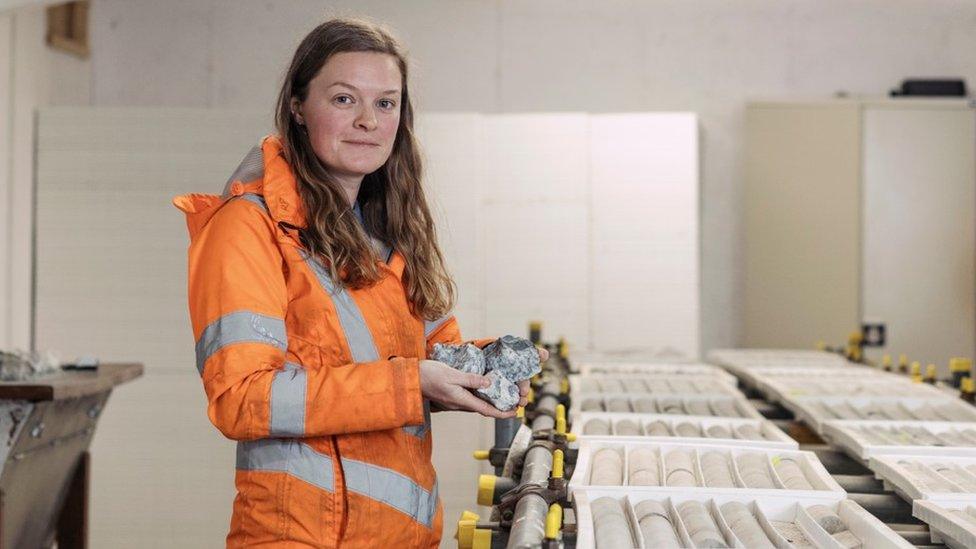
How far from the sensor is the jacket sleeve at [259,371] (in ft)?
4.96

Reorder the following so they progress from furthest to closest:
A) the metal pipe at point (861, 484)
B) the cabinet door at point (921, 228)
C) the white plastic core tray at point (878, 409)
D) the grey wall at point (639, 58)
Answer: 1. the grey wall at point (639, 58)
2. the cabinet door at point (921, 228)
3. the white plastic core tray at point (878, 409)
4. the metal pipe at point (861, 484)

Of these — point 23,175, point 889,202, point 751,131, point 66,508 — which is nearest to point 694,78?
point 751,131

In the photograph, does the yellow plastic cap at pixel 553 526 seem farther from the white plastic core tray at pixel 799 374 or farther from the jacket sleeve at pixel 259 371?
the white plastic core tray at pixel 799 374

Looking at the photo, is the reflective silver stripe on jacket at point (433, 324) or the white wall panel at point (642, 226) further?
the white wall panel at point (642, 226)

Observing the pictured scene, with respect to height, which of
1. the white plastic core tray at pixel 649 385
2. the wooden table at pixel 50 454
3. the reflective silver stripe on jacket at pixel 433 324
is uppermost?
the reflective silver stripe on jacket at pixel 433 324

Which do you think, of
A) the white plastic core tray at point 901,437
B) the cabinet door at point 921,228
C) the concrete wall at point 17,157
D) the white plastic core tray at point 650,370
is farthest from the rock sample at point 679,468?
the cabinet door at point 921,228

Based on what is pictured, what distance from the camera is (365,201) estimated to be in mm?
1903

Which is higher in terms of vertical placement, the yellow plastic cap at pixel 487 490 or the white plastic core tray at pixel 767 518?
the white plastic core tray at pixel 767 518

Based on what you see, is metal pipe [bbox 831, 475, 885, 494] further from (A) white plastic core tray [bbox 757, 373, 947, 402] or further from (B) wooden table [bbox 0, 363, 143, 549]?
(B) wooden table [bbox 0, 363, 143, 549]

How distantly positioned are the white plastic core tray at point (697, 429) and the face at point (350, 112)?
2.44 feet

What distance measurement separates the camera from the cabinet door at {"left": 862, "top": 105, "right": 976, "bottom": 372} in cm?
598

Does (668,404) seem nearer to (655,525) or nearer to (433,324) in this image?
(433,324)

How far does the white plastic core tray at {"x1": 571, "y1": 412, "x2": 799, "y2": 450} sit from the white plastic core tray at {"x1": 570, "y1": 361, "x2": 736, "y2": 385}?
850 millimetres

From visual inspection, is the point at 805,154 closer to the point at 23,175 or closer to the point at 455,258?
the point at 455,258
